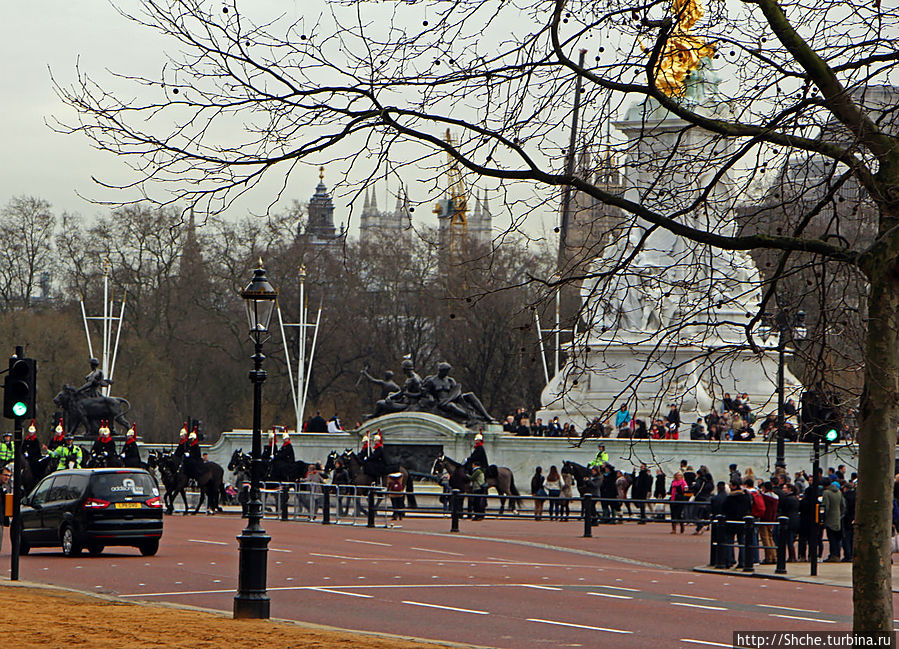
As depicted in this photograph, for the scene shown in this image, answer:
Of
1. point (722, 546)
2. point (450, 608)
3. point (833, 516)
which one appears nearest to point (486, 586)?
point (450, 608)

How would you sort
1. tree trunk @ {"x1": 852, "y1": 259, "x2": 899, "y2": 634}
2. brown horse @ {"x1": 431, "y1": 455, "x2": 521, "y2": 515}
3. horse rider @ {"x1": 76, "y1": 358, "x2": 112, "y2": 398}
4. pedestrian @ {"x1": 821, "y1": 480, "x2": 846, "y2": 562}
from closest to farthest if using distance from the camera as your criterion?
tree trunk @ {"x1": 852, "y1": 259, "x2": 899, "y2": 634}
pedestrian @ {"x1": 821, "y1": 480, "x2": 846, "y2": 562}
brown horse @ {"x1": 431, "y1": 455, "x2": 521, "y2": 515}
horse rider @ {"x1": 76, "y1": 358, "x2": 112, "y2": 398}

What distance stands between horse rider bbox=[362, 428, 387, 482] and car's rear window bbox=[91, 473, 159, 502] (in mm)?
15360

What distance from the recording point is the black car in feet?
80.3

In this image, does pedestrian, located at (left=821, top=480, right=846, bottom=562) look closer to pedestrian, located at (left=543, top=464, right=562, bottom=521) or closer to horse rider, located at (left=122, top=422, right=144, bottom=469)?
pedestrian, located at (left=543, top=464, right=562, bottom=521)

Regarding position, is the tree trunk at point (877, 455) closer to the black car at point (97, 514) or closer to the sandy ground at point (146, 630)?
the sandy ground at point (146, 630)

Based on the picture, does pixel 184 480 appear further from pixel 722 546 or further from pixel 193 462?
pixel 722 546

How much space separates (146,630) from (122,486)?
11.9m

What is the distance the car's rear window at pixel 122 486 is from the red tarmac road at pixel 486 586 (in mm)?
991

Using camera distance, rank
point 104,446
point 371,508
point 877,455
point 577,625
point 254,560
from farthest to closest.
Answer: point 104,446
point 371,508
point 577,625
point 254,560
point 877,455

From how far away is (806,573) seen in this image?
24516 millimetres

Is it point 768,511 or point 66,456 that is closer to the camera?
point 768,511

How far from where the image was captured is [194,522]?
36.2 metres

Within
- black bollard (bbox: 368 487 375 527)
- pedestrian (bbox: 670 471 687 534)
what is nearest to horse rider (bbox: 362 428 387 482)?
black bollard (bbox: 368 487 375 527)

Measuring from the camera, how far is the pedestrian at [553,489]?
Answer: 37281mm
